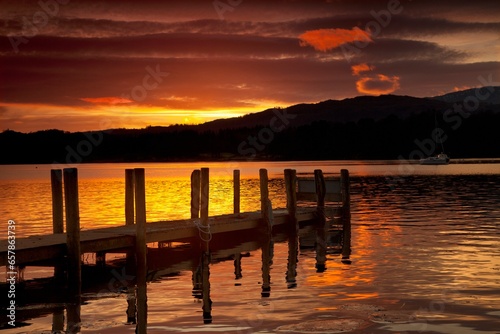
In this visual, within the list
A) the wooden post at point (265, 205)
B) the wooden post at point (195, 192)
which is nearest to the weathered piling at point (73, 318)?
the wooden post at point (195, 192)

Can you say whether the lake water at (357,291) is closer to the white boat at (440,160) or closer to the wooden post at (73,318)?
the wooden post at (73,318)

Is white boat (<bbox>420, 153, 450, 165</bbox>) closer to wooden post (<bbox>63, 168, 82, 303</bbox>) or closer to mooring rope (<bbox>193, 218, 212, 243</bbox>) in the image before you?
mooring rope (<bbox>193, 218, 212, 243</bbox>)

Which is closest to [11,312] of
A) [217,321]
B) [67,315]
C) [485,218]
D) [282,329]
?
[67,315]

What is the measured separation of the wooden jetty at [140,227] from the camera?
20.8 m

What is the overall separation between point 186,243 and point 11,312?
1300cm

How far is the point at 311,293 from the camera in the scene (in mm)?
20266

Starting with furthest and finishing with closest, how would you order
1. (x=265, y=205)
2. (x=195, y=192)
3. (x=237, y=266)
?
(x=265, y=205), (x=195, y=192), (x=237, y=266)

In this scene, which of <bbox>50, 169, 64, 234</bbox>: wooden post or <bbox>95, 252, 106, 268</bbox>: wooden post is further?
<bbox>95, 252, 106, 268</bbox>: wooden post

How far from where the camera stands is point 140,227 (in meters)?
23.0

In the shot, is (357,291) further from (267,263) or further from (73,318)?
(73,318)

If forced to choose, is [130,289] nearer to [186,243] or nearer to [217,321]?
[217,321]

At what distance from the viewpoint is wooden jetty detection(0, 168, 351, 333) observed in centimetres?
2075

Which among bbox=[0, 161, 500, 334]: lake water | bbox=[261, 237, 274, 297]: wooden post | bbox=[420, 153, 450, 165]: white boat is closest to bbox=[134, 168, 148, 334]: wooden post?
bbox=[0, 161, 500, 334]: lake water

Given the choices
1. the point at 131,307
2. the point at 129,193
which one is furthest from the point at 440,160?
the point at 131,307
